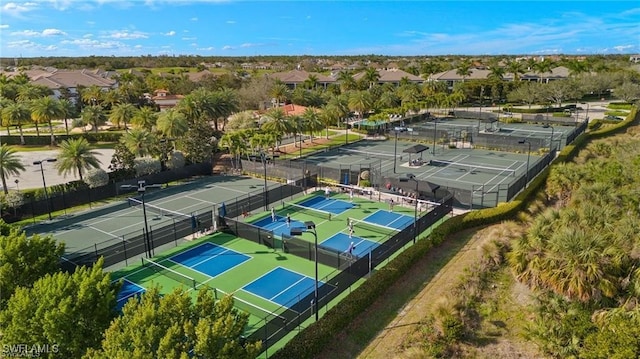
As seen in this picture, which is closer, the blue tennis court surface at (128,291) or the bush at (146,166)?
the blue tennis court surface at (128,291)

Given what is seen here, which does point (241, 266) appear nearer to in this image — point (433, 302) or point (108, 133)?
point (433, 302)

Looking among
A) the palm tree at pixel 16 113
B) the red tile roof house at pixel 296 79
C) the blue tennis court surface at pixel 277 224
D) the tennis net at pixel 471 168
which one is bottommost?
the blue tennis court surface at pixel 277 224

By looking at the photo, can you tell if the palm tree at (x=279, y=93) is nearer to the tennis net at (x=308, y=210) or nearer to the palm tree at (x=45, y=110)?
the palm tree at (x=45, y=110)

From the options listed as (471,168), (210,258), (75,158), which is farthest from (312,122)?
(210,258)

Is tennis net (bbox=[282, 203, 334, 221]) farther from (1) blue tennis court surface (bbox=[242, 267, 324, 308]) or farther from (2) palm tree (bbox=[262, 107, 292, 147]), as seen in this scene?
(2) palm tree (bbox=[262, 107, 292, 147])

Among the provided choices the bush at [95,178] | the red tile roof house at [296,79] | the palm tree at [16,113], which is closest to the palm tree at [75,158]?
the bush at [95,178]

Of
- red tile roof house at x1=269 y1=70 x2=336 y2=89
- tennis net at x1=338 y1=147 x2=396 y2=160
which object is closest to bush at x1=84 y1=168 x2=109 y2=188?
tennis net at x1=338 y1=147 x2=396 y2=160

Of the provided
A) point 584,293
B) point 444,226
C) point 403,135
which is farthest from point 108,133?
point 584,293
